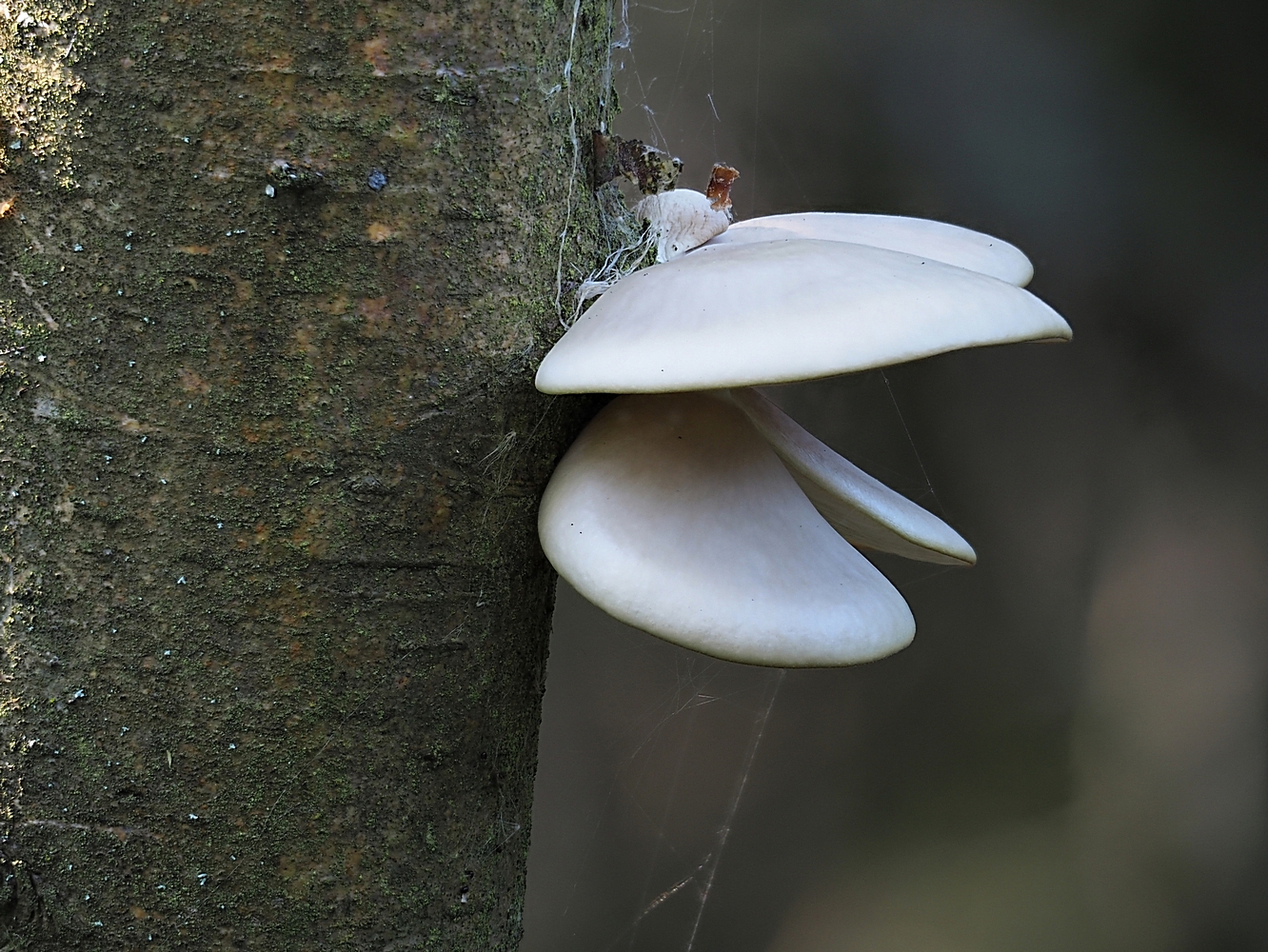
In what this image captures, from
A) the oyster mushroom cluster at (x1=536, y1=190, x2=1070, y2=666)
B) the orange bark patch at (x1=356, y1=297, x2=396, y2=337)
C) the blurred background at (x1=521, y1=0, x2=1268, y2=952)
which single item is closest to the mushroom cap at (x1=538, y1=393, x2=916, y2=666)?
the oyster mushroom cluster at (x1=536, y1=190, x2=1070, y2=666)

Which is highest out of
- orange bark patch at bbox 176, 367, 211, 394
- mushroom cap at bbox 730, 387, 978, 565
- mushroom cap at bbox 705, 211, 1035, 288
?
mushroom cap at bbox 705, 211, 1035, 288

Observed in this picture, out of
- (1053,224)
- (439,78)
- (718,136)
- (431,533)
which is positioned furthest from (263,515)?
(1053,224)

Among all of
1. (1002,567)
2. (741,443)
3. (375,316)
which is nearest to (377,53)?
(375,316)

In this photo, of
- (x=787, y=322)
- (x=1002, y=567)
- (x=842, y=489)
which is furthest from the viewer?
(x=1002, y=567)

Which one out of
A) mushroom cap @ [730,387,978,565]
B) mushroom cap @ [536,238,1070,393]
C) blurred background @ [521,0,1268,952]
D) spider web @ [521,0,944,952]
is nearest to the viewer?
mushroom cap @ [536,238,1070,393]

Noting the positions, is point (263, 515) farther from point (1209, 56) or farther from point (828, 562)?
point (1209, 56)

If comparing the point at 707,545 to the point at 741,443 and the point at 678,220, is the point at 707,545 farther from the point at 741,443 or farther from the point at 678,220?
the point at 678,220

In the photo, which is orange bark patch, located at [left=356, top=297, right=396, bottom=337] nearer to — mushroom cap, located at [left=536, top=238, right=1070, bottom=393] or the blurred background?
mushroom cap, located at [left=536, top=238, right=1070, bottom=393]

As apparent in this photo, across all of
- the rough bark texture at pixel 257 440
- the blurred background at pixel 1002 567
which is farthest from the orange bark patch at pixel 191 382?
the blurred background at pixel 1002 567

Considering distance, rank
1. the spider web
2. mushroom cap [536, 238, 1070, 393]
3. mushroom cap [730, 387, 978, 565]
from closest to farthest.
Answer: mushroom cap [536, 238, 1070, 393] → mushroom cap [730, 387, 978, 565] → the spider web
